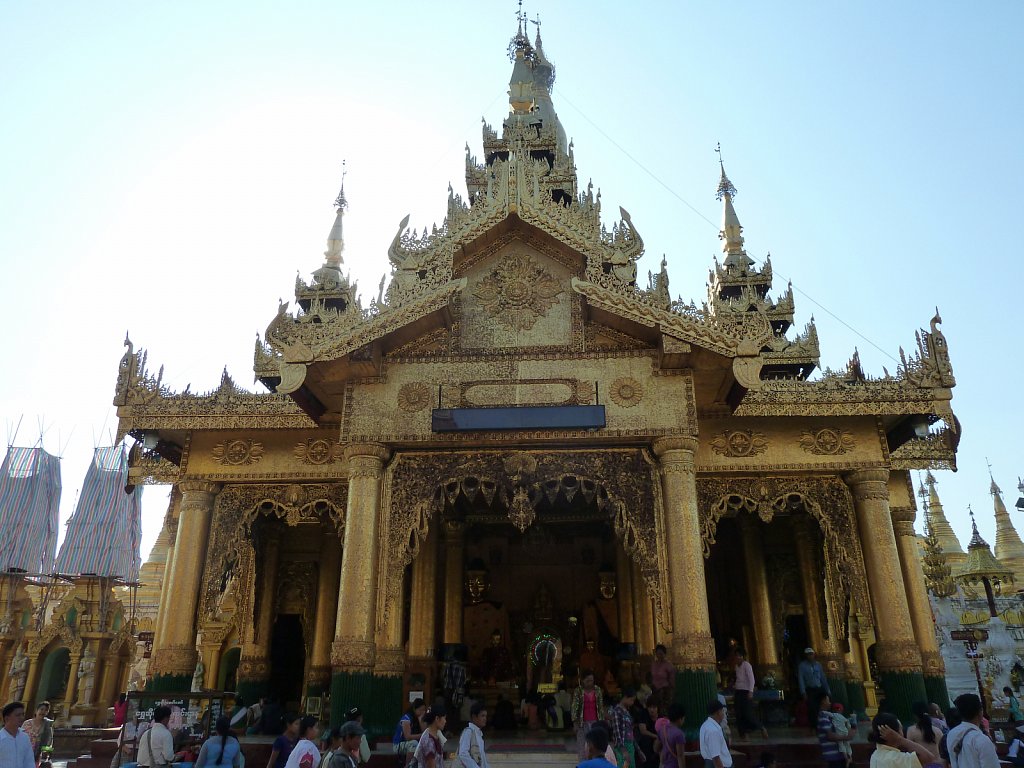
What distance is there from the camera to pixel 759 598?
14.5 m

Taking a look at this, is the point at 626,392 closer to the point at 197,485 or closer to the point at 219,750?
the point at 219,750

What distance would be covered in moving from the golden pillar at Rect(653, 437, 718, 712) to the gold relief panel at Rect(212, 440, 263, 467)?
661 centimetres

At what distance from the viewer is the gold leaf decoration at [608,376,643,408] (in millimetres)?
10820

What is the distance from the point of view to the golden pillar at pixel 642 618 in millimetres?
13547

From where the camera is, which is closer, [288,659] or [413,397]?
[413,397]

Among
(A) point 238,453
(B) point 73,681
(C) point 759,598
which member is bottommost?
(B) point 73,681

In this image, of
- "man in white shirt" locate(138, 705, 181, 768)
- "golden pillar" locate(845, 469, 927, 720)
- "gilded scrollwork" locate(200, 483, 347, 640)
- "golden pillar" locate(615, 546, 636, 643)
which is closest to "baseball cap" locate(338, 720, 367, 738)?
"man in white shirt" locate(138, 705, 181, 768)

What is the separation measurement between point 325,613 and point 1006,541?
4348cm

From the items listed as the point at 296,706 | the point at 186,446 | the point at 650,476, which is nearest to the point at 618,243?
the point at 650,476

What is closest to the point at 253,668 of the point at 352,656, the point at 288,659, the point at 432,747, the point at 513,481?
the point at 288,659

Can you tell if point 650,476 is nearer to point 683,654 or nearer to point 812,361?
point 683,654

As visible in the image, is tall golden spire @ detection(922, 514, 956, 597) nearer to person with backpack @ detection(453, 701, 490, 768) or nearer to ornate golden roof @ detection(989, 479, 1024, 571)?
ornate golden roof @ detection(989, 479, 1024, 571)

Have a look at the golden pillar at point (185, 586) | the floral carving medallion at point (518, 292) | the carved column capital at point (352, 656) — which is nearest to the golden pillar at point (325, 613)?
the golden pillar at point (185, 586)

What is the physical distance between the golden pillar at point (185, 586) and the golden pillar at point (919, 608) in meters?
11.0
